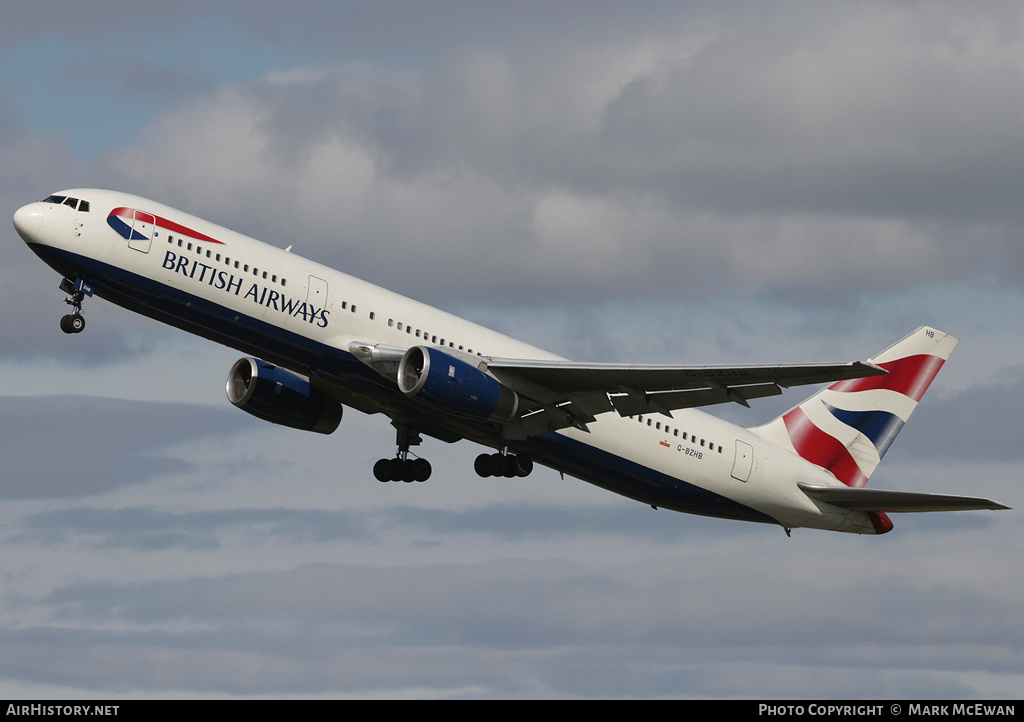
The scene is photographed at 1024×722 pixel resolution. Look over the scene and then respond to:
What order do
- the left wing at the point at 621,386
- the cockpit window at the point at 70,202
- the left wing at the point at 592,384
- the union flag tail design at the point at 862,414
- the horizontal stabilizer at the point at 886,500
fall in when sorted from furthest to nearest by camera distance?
the union flag tail design at the point at 862,414
the horizontal stabilizer at the point at 886,500
the cockpit window at the point at 70,202
the left wing at the point at 592,384
the left wing at the point at 621,386

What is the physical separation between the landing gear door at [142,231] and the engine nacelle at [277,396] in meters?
7.79

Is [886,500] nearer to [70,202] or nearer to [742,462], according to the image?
[742,462]

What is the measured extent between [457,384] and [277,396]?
8715 millimetres

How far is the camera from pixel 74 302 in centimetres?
3853

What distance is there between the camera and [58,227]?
124ft

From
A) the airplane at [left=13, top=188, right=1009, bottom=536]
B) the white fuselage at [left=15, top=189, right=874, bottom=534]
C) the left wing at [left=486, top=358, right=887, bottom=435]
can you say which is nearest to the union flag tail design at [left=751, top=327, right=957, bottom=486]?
the airplane at [left=13, top=188, right=1009, bottom=536]

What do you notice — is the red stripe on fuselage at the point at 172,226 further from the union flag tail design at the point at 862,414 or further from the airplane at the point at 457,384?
the union flag tail design at the point at 862,414

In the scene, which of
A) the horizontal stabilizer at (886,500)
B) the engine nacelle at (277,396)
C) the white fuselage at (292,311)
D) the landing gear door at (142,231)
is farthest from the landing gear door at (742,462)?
the landing gear door at (142,231)

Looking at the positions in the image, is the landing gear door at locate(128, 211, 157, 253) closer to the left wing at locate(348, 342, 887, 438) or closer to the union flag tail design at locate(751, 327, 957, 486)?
the left wing at locate(348, 342, 887, 438)

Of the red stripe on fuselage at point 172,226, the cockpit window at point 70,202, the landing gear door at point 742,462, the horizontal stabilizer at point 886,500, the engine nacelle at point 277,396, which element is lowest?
the horizontal stabilizer at point 886,500

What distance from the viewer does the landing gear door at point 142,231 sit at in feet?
124

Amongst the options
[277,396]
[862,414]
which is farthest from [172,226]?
[862,414]

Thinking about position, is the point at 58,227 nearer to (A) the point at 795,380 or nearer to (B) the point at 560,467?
(B) the point at 560,467
